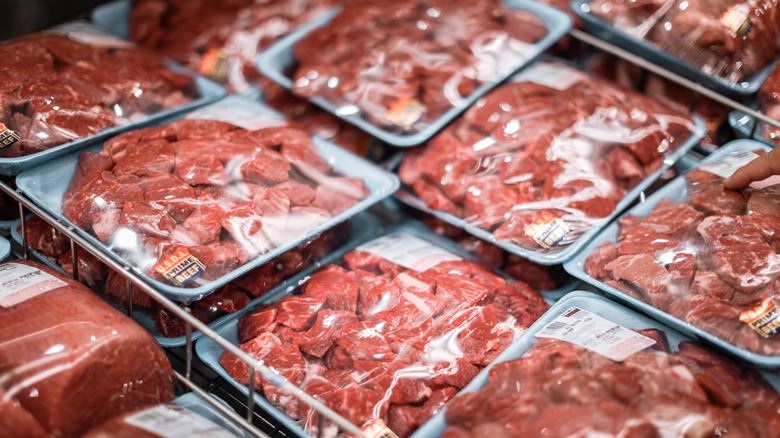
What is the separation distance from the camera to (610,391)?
1.43 metres

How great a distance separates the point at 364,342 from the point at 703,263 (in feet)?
2.81

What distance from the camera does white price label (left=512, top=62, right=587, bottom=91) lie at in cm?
232

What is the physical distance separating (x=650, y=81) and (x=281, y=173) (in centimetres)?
134

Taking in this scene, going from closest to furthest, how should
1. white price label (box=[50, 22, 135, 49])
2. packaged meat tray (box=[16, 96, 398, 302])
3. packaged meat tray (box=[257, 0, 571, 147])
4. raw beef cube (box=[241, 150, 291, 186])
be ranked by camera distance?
packaged meat tray (box=[16, 96, 398, 302])
raw beef cube (box=[241, 150, 291, 186])
packaged meat tray (box=[257, 0, 571, 147])
white price label (box=[50, 22, 135, 49])

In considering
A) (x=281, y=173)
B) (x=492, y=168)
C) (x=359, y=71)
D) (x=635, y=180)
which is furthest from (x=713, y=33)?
(x=281, y=173)

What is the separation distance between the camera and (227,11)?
2.72 metres

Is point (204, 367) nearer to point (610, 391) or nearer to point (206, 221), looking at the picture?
point (206, 221)

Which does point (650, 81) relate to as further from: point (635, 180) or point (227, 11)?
point (227, 11)

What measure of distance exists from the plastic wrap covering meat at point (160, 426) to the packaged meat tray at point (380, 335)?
14cm

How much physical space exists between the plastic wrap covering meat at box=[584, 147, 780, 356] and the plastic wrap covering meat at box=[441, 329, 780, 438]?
0.32ft

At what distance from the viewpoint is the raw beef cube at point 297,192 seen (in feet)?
6.31

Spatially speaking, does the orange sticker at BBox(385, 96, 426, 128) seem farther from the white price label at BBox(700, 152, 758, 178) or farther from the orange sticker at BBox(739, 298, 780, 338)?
the orange sticker at BBox(739, 298, 780, 338)

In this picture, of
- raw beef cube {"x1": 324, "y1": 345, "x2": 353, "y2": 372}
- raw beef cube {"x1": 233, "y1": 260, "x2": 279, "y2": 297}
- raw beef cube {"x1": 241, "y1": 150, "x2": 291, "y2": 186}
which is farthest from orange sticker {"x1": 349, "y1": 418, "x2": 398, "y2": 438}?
raw beef cube {"x1": 241, "y1": 150, "x2": 291, "y2": 186}

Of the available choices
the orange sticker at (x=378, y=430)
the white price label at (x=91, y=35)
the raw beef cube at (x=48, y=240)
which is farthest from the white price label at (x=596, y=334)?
the white price label at (x=91, y=35)
